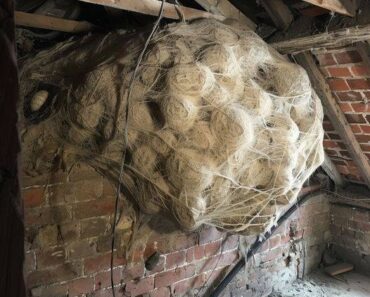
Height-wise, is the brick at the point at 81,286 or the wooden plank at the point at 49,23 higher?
the wooden plank at the point at 49,23

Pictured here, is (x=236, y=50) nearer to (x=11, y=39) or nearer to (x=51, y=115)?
(x=51, y=115)

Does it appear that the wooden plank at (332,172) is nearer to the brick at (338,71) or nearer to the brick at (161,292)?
the brick at (338,71)

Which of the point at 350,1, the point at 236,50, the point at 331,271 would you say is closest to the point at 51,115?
the point at 236,50

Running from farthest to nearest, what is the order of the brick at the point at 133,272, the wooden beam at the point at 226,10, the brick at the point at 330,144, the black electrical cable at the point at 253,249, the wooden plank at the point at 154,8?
the brick at the point at 330,144 < the black electrical cable at the point at 253,249 < the brick at the point at 133,272 < the wooden beam at the point at 226,10 < the wooden plank at the point at 154,8

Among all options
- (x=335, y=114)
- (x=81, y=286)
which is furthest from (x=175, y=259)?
(x=335, y=114)

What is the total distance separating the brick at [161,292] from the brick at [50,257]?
0.53 metres

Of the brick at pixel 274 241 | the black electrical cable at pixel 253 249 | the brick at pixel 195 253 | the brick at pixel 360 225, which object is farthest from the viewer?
the brick at pixel 360 225

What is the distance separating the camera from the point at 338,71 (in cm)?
172

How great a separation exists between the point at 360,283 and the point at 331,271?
0.19 meters

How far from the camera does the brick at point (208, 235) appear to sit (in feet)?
6.51

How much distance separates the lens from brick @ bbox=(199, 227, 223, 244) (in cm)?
199

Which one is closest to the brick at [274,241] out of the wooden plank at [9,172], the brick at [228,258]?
the brick at [228,258]

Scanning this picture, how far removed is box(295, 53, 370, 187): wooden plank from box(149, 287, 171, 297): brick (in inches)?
51.0

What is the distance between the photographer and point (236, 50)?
128 centimetres
